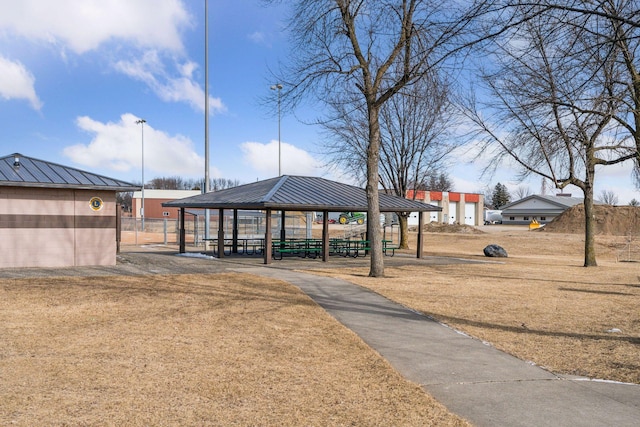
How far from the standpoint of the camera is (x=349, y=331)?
27.4ft

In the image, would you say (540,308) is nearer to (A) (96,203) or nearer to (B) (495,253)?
(A) (96,203)

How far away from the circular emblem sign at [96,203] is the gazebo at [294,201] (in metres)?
4.51

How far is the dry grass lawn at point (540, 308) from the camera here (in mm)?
7172

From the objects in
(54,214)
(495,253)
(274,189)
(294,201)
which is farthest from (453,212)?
(54,214)

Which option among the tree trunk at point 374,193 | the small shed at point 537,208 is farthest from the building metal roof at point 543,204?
the tree trunk at point 374,193

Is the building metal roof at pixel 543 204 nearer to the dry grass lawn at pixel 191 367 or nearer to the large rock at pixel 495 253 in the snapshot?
the large rock at pixel 495 253

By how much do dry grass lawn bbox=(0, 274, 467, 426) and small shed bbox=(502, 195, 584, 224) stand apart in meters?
90.1

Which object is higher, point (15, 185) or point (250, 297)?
point (15, 185)

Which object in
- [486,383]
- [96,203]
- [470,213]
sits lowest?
[486,383]

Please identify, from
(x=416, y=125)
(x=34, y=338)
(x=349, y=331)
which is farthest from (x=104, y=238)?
(x=416, y=125)

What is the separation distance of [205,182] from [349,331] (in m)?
20.5

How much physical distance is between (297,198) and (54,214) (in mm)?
8026

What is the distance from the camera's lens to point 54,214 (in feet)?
54.1

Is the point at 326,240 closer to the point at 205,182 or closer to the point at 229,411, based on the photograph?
the point at 205,182
